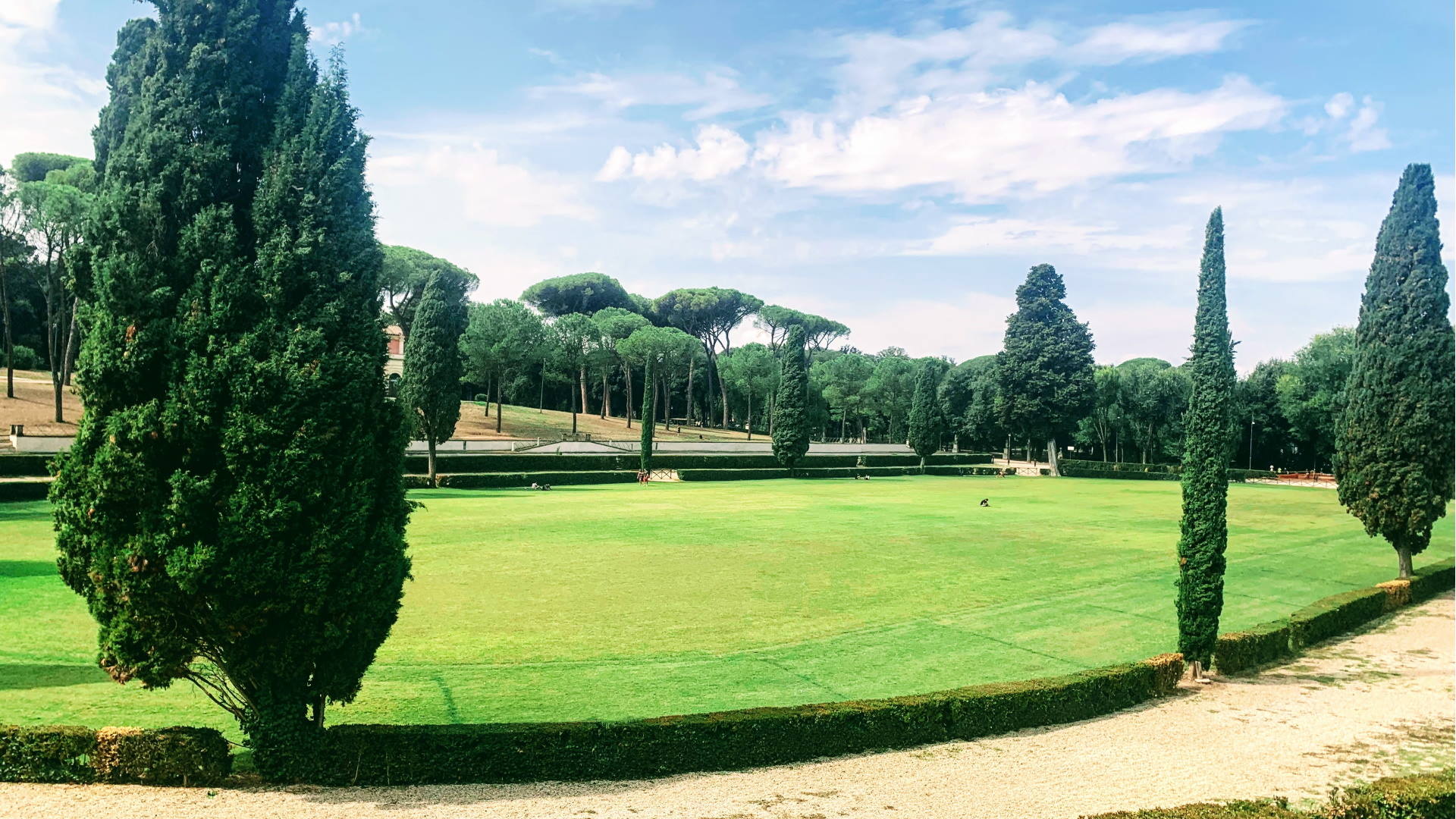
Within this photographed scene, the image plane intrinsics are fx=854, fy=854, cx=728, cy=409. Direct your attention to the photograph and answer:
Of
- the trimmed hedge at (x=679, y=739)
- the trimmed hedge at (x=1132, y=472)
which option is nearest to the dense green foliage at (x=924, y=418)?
the trimmed hedge at (x=1132, y=472)

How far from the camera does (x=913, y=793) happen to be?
881cm

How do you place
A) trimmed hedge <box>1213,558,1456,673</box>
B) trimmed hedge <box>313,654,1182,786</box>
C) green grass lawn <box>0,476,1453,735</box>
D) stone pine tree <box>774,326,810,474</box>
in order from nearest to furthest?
trimmed hedge <box>313,654,1182,786</box>
green grass lawn <box>0,476,1453,735</box>
trimmed hedge <box>1213,558,1456,673</box>
stone pine tree <box>774,326,810,474</box>

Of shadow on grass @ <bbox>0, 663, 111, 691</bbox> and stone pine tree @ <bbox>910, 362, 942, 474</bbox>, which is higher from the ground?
stone pine tree @ <bbox>910, 362, 942, 474</bbox>

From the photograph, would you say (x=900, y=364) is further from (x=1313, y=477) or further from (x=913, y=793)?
(x=913, y=793)

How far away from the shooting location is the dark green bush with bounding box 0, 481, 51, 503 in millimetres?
29788

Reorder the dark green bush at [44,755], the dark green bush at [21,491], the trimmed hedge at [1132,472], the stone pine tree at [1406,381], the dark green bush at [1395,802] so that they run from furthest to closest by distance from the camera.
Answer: the trimmed hedge at [1132,472], the dark green bush at [21,491], the stone pine tree at [1406,381], the dark green bush at [44,755], the dark green bush at [1395,802]

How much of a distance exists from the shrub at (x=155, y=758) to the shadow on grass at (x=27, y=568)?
41.5 feet

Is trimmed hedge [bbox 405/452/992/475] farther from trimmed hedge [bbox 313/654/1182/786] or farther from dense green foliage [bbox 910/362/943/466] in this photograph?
trimmed hedge [bbox 313/654/1182/786]

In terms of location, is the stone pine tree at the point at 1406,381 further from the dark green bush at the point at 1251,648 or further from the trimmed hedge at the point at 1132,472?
the trimmed hedge at the point at 1132,472

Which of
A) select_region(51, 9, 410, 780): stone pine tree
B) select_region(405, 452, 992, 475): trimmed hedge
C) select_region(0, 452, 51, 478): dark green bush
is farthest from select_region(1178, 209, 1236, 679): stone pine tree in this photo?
select_region(0, 452, 51, 478): dark green bush

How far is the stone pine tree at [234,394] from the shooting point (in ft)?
26.0

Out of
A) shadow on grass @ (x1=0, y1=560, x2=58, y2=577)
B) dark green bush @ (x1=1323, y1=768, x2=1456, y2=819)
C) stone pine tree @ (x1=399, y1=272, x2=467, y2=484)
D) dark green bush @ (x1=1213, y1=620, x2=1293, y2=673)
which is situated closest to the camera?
dark green bush @ (x1=1323, y1=768, x2=1456, y2=819)

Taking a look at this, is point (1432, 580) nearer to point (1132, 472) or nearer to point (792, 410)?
point (792, 410)

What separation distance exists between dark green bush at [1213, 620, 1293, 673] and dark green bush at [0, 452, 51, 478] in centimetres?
4063
